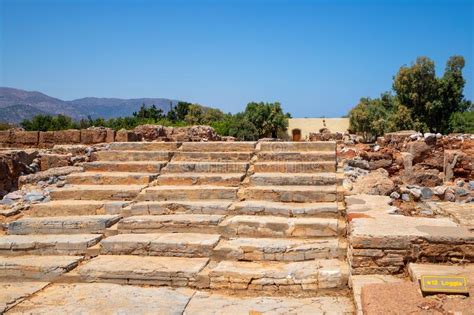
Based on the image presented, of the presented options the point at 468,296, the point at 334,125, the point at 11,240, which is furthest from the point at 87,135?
the point at 334,125

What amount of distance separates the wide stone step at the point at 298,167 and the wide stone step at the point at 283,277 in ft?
7.51

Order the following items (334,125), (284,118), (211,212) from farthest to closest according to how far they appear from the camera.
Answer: (334,125) < (284,118) < (211,212)

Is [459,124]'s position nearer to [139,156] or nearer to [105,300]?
[139,156]

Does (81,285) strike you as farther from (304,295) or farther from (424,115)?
(424,115)

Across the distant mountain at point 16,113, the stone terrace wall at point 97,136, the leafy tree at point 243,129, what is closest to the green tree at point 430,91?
the leafy tree at point 243,129

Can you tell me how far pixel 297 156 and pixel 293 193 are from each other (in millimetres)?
1275

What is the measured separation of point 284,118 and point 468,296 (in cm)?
3914

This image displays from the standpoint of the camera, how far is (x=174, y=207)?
18.4ft

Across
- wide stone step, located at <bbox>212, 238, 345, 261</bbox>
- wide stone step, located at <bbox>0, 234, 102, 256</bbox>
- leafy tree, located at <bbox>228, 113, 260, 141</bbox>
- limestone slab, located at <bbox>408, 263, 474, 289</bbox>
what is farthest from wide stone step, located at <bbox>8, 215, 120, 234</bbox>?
leafy tree, located at <bbox>228, 113, 260, 141</bbox>

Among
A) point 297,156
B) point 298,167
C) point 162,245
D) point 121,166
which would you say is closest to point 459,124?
point 297,156

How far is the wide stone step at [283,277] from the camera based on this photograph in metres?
4.04

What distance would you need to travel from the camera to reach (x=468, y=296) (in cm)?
308

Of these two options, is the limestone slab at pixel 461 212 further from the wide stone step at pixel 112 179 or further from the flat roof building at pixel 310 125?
the flat roof building at pixel 310 125

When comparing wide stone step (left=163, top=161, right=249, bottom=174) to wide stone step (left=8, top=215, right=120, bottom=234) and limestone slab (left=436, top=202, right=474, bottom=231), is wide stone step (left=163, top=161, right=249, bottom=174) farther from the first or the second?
limestone slab (left=436, top=202, right=474, bottom=231)
